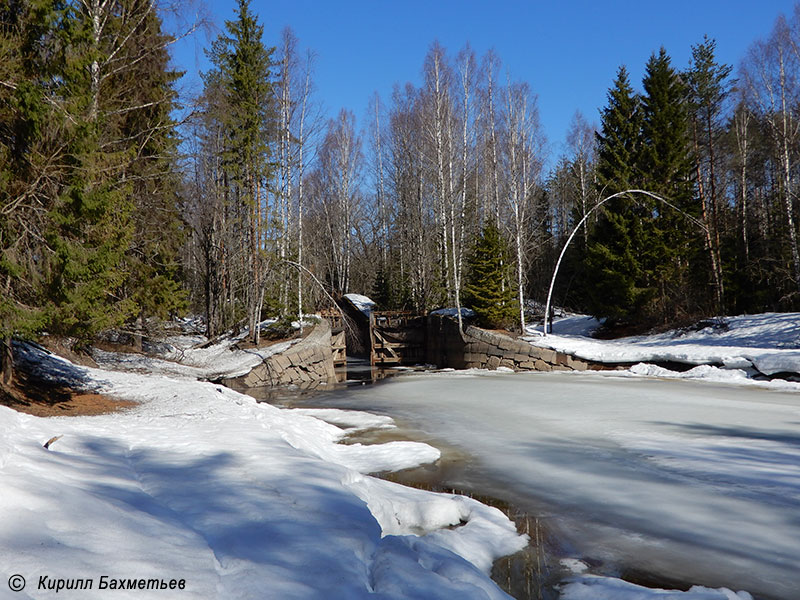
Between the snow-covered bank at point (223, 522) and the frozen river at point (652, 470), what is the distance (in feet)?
2.69

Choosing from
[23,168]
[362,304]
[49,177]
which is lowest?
[362,304]

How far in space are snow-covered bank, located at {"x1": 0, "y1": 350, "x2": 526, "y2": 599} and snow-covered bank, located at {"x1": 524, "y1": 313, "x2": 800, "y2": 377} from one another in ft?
37.3

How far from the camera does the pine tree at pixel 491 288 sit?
64.8 ft

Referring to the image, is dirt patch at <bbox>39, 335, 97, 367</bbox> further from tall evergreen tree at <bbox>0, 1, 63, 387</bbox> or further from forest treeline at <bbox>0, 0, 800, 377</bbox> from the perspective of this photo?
tall evergreen tree at <bbox>0, 1, 63, 387</bbox>

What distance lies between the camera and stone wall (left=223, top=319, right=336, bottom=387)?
15.5 metres

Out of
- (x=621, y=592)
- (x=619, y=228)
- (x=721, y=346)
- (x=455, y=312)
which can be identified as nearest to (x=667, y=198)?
(x=619, y=228)

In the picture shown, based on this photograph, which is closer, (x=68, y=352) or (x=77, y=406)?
(x=77, y=406)

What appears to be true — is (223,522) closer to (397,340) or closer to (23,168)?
(23,168)

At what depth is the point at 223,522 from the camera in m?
2.96

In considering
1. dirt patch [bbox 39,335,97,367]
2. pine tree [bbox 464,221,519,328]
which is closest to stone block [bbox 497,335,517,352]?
pine tree [bbox 464,221,519,328]

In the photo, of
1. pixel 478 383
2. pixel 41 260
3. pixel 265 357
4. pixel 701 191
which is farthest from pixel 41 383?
pixel 701 191

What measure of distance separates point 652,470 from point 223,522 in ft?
14.7

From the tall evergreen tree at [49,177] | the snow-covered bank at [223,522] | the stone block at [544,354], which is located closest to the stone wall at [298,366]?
the stone block at [544,354]

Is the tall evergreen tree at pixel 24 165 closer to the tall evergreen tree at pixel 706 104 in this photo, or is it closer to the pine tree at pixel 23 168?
the pine tree at pixel 23 168
